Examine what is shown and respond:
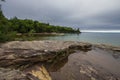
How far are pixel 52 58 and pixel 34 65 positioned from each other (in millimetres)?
1492

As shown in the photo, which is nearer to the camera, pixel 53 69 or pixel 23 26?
pixel 53 69

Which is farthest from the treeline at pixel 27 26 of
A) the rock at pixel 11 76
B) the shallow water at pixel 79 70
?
the rock at pixel 11 76

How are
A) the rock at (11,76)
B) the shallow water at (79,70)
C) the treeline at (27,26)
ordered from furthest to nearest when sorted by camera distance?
the treeline at (27,26) → the shallow water at (79,70) → the rock at (11,76)

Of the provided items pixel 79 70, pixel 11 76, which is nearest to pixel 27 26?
pixel 79 70

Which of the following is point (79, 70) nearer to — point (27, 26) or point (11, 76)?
point (11, 76)

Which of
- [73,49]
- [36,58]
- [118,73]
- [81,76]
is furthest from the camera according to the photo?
[73,49]

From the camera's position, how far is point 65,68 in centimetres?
783

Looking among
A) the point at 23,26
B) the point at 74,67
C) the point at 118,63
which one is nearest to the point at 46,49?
the point at 74,67

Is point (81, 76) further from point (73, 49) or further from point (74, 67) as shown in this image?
point (73, 49)

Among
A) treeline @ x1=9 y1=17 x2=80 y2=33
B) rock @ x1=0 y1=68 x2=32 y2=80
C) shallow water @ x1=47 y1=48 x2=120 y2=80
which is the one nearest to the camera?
rock @ x1=0 y1=68 x2=32 y2=80

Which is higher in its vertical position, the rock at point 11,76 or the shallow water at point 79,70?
the rock at point 11,76

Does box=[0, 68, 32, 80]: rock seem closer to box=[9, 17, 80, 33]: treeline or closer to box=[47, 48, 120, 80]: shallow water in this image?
box=[47, 48, 120, 80]: shallow water

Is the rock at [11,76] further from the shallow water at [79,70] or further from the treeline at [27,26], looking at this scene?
the treeline at [27,26]

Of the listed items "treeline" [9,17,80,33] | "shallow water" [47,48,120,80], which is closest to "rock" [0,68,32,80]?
"shallow water" [47,48,120,80]
